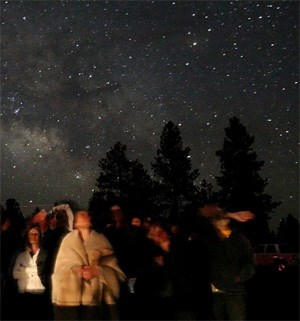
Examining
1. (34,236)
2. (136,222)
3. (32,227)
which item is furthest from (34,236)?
(136,222)

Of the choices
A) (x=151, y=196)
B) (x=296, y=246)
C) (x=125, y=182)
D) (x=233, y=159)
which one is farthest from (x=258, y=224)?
(x=296, y=246)

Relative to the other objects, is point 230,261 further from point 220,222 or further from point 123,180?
point 123,180

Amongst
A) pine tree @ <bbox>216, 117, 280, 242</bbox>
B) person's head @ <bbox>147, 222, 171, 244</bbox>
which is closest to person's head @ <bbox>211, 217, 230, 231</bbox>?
person's head @ <bbox>147, 222, 171, 244</bbox>

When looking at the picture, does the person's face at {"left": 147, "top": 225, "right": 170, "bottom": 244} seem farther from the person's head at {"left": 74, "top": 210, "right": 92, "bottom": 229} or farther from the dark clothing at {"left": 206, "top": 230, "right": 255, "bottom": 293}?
the person's head at {"left": 74, "top": 210, "right": 92, "bottom": 229}

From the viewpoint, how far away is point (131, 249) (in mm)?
7738

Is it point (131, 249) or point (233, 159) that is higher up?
point (233, 159)

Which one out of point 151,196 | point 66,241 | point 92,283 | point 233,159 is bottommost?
point 92,283

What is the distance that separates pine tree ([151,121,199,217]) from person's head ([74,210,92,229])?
44401 millimetres

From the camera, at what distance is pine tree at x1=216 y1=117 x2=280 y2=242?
5038 centimetres

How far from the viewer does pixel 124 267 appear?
7797mm

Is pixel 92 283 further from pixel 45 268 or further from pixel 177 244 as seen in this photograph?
pixel 45 268

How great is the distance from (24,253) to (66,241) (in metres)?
2.06

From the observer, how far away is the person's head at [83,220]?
→ 6.14m

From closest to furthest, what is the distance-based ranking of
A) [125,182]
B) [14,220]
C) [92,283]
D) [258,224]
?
[92,283], [14,220], [258,224], [125,182]
